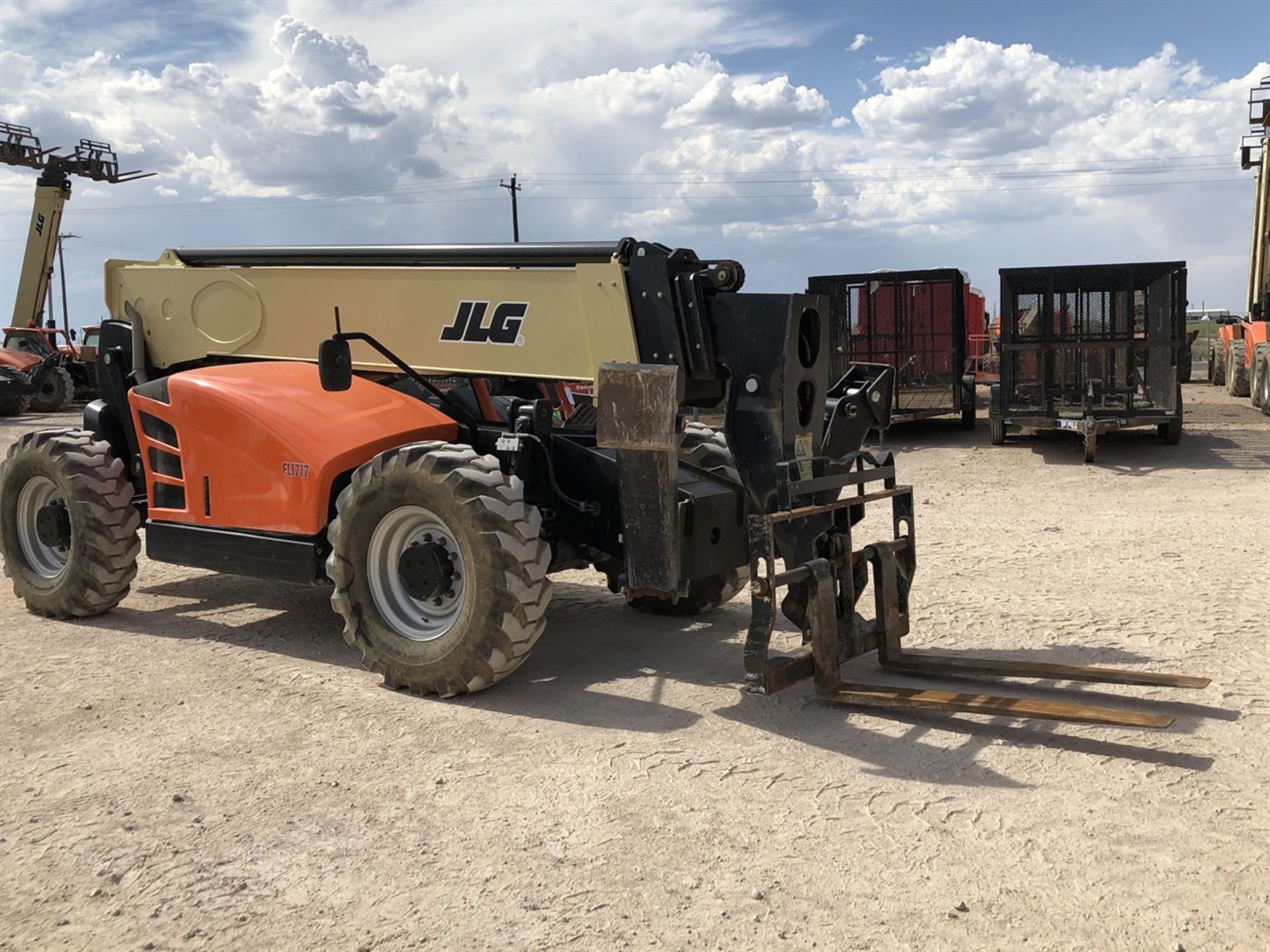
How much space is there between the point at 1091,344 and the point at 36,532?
42.5 feet

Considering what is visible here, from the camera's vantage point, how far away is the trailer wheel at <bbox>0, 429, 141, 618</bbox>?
7.15 metres

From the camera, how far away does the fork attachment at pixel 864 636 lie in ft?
16.4

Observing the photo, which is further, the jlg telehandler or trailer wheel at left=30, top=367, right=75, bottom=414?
trailer wheel at left=30, top=367, right=75, bottom=414

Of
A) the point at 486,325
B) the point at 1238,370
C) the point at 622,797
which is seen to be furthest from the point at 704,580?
the point at 1238,370

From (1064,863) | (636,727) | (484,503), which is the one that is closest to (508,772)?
(636,727)

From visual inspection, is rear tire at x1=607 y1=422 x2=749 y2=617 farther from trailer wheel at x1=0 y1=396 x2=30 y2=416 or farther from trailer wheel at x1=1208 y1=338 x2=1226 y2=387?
trailer wheel at x1=1208 y1=338 x2=1226 y2=387

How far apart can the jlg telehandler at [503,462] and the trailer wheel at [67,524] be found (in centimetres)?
2

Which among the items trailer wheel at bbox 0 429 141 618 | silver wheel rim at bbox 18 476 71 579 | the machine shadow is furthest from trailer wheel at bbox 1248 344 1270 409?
silver wheel rim at bbox 18 476 71 579

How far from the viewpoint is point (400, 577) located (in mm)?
5914

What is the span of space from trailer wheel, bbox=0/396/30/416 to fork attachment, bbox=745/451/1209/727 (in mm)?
23960

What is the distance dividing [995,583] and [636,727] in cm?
358

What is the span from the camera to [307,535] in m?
6.30

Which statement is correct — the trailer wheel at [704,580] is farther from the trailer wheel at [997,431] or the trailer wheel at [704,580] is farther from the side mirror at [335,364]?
the trailer wheel at [997,431]

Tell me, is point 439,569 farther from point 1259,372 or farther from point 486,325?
point 1259,372
